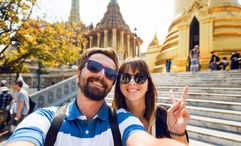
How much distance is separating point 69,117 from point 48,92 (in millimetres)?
7852

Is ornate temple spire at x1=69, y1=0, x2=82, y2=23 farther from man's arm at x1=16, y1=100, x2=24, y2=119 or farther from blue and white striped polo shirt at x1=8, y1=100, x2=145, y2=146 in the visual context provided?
blue and white striped polo shirt at x1=8, y1=100, x2=145, y2=146

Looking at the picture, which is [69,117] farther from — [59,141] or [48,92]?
[48,92]

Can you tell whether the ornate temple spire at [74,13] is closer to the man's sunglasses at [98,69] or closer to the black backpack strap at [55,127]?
the man's sunglasses at [98,69]

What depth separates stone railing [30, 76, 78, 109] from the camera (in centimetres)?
891

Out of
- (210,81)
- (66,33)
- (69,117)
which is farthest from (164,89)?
(69,117)

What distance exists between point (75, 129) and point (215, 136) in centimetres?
325

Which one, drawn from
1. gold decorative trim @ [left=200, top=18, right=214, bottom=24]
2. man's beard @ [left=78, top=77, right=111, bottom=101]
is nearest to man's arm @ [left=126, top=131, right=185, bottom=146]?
man's beard @ [left=78, top=77, right=111, bottom=101]

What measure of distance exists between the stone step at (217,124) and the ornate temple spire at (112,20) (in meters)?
37.7

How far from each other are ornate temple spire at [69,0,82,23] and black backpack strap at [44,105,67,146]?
165 feet

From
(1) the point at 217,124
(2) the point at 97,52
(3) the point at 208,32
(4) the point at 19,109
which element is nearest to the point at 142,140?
(2) the point at 97,52

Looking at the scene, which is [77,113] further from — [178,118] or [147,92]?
[147,92]

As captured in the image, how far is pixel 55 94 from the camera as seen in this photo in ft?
31.6

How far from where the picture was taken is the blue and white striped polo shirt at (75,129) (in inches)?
62.7

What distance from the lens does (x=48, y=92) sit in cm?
930
